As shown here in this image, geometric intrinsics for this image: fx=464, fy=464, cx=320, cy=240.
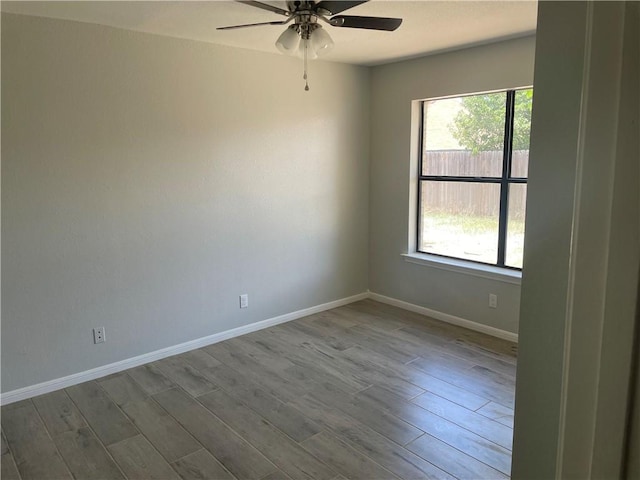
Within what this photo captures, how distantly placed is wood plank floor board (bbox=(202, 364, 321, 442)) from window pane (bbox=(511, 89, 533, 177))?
2.67 m

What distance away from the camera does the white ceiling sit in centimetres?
282

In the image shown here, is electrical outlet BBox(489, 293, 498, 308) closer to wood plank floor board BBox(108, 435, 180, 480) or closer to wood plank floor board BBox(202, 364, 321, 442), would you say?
wood plank floor board BBox(202, 364, 321, 442)

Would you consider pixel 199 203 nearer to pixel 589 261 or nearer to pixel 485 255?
pixel 485 255

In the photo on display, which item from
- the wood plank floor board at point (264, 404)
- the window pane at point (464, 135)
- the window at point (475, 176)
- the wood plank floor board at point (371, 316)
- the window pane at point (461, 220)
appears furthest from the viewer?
the wood plank floor board at point (371, 316)

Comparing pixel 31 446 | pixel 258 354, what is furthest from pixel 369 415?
pixel 31 446

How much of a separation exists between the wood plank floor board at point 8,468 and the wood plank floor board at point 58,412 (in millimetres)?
262

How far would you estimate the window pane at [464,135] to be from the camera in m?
4.10

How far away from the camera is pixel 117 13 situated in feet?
9.71

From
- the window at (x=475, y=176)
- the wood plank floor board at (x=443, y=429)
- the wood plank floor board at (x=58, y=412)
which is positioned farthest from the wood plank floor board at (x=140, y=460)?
the window at (x=475, y=176)

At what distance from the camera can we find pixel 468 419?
9.40ft

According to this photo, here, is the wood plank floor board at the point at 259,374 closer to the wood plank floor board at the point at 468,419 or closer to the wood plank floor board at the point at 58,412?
the wood plank floor board at the point at 468,419

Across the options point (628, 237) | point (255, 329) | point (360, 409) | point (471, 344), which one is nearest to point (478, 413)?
point (360, 409)

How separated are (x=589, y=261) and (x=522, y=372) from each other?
25 centimetres

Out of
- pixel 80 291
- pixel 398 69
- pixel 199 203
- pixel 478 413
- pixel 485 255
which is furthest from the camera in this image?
pixel 398 69
